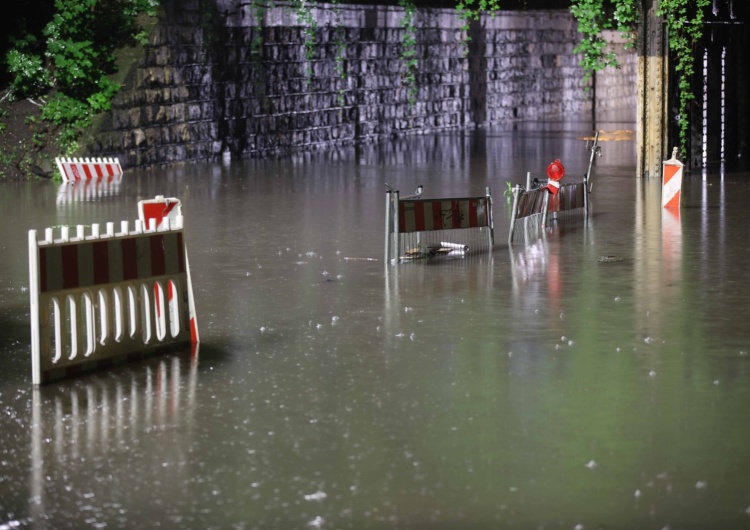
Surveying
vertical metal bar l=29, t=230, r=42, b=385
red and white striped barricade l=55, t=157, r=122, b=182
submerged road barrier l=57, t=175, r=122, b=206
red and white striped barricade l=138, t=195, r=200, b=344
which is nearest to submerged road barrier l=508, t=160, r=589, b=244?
red and white striped barricade l=138, t=195, r=200, b=344

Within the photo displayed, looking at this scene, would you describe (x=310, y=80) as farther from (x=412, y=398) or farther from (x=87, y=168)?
(x=412, y=398)

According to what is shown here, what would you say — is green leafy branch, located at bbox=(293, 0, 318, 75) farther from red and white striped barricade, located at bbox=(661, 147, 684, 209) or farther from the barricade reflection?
the barricade reflection

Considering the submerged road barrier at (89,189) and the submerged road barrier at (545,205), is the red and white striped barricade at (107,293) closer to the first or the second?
the submerged road barrier at (545,205)

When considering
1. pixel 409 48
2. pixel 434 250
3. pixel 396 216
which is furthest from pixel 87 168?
pixel 409 48

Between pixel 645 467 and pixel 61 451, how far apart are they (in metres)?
2.83

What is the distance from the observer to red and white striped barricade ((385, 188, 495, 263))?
13.2 m

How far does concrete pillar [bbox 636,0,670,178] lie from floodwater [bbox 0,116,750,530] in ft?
24.0

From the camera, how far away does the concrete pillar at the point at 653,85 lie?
22.1 m

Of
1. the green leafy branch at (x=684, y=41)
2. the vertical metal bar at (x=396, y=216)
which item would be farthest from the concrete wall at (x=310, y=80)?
the vertical metal bar at (x=396, y=216)

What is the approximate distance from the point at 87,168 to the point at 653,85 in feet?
31.1

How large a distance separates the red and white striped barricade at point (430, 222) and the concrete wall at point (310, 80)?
1188 cm

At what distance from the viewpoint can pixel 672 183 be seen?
17.8 m

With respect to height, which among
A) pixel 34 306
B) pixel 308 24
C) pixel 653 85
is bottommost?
pixel 34 306

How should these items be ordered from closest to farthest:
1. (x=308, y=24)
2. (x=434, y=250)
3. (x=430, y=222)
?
(x=430, y=222), (x=434, y=250), (x=308, y=24)
